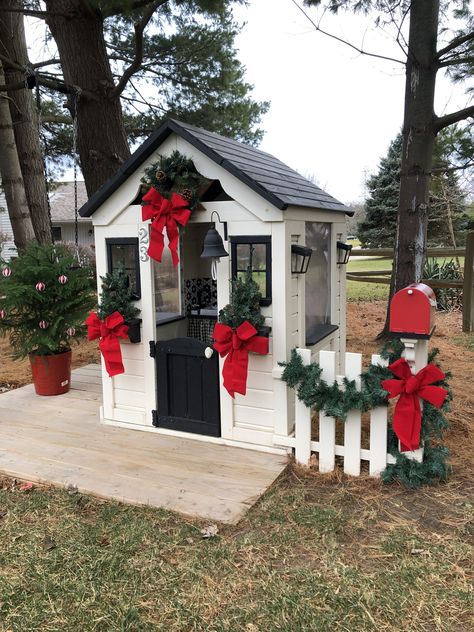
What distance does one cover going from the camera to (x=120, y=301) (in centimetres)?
432

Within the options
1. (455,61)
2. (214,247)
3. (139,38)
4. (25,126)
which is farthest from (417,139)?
(25,126)

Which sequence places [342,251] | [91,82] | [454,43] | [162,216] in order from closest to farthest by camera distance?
[162,216] → [342,251] → [454,43] → [91,82]

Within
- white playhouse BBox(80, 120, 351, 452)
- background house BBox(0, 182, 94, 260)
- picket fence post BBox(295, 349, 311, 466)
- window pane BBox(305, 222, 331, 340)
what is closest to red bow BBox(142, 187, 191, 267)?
white playhouse BBox(80, 120, 351, 452)

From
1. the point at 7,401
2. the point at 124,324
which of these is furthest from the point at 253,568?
the point at 7,401

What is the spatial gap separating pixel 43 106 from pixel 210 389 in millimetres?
8311

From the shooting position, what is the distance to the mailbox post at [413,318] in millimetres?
3098

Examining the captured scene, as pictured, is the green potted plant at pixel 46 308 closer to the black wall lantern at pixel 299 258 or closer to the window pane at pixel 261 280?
the window pane at pixel 261 280

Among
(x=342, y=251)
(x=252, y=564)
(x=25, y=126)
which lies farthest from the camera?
(x=25, y=126)

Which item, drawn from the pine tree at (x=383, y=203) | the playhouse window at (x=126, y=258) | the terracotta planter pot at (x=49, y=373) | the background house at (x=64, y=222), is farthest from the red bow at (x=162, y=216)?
the background house at (x=64, y=222)

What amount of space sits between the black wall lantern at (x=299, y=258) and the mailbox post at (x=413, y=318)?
953 mm

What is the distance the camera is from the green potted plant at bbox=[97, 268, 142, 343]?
4.32 metres

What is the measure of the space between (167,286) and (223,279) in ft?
3.70

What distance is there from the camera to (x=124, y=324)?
429 cm

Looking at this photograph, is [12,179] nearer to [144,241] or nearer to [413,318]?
[144,241]
